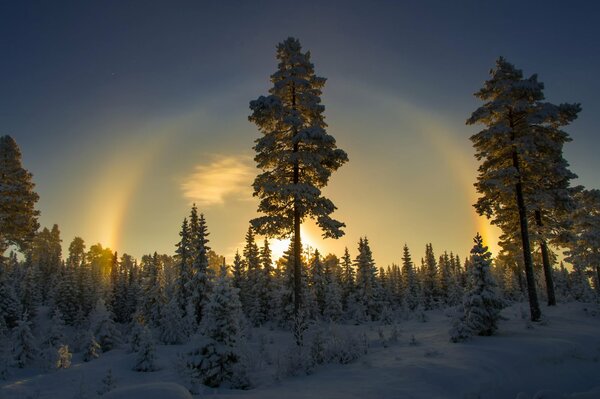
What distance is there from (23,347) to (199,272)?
15842 millimetres

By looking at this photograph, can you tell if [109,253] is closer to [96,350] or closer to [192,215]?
[192,215]

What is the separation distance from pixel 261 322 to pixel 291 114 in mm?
32140

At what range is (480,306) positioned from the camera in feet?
48.1

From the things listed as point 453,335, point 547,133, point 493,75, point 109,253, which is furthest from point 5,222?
point 109,253

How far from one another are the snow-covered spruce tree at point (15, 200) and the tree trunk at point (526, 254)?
1329 inches

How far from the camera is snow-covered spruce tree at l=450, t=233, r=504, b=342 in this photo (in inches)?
555

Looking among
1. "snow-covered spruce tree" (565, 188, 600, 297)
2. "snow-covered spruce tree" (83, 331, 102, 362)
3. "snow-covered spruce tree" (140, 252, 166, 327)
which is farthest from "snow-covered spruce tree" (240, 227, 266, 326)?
"snow-covered spruce tree" (565, 188, 600, 297)

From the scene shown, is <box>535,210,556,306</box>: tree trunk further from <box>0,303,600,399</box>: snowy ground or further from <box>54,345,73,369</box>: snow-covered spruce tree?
<box>54,345,73,369</box>: snow-covered spruce tree

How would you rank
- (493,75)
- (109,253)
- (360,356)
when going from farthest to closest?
(109,253), (493,75), (360,356)

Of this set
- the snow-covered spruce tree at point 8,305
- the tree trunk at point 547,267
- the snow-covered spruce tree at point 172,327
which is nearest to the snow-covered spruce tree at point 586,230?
the tree trunk at point 547,267

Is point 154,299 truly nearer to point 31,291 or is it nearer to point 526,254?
point 31,291

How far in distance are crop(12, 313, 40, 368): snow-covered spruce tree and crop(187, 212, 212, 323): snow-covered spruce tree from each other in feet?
43.3

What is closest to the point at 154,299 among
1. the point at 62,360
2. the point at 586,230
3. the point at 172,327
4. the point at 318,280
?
the point at 172,327

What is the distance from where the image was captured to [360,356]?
12523 mm
